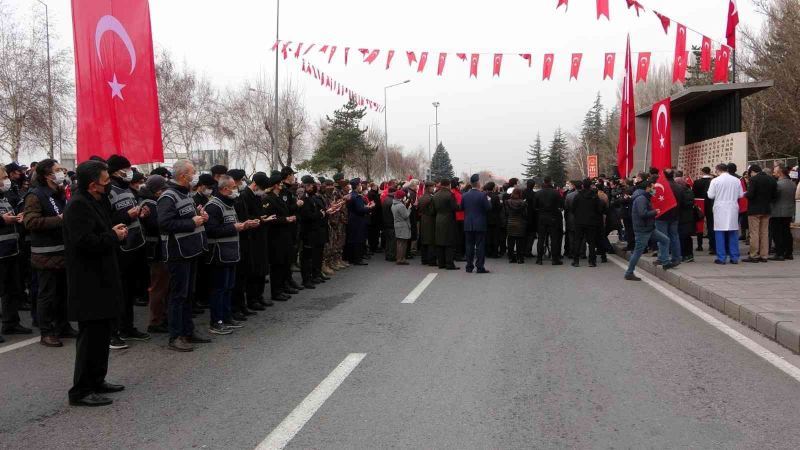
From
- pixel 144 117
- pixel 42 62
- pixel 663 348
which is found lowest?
pixel 663 348

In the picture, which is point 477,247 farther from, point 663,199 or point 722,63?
point 722,63

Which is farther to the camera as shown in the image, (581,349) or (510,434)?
(581,349)

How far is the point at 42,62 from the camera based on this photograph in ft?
99.0

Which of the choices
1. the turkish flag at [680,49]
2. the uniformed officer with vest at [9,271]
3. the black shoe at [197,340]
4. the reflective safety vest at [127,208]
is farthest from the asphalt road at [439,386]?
the turkish flag at [680,49]

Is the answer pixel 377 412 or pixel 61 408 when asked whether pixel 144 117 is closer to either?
pixel 61 408

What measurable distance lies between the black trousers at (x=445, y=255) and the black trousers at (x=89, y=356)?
9257 millimetres

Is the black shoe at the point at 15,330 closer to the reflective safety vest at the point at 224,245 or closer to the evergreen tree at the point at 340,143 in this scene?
Answer: the reflective safety vest at the point at 224,245

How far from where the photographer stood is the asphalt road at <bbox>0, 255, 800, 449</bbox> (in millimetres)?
4297

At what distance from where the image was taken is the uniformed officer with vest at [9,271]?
7652mm

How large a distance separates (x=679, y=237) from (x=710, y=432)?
950 centimetres

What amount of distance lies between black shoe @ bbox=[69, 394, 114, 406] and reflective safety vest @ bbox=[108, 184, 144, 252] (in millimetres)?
2572

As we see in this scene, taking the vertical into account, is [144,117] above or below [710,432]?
above

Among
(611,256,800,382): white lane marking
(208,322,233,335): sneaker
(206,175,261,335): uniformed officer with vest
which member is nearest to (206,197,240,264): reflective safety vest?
(206,175,261,335): uniformed officer with vest

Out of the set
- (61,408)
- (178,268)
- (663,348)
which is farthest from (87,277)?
(663,348)
